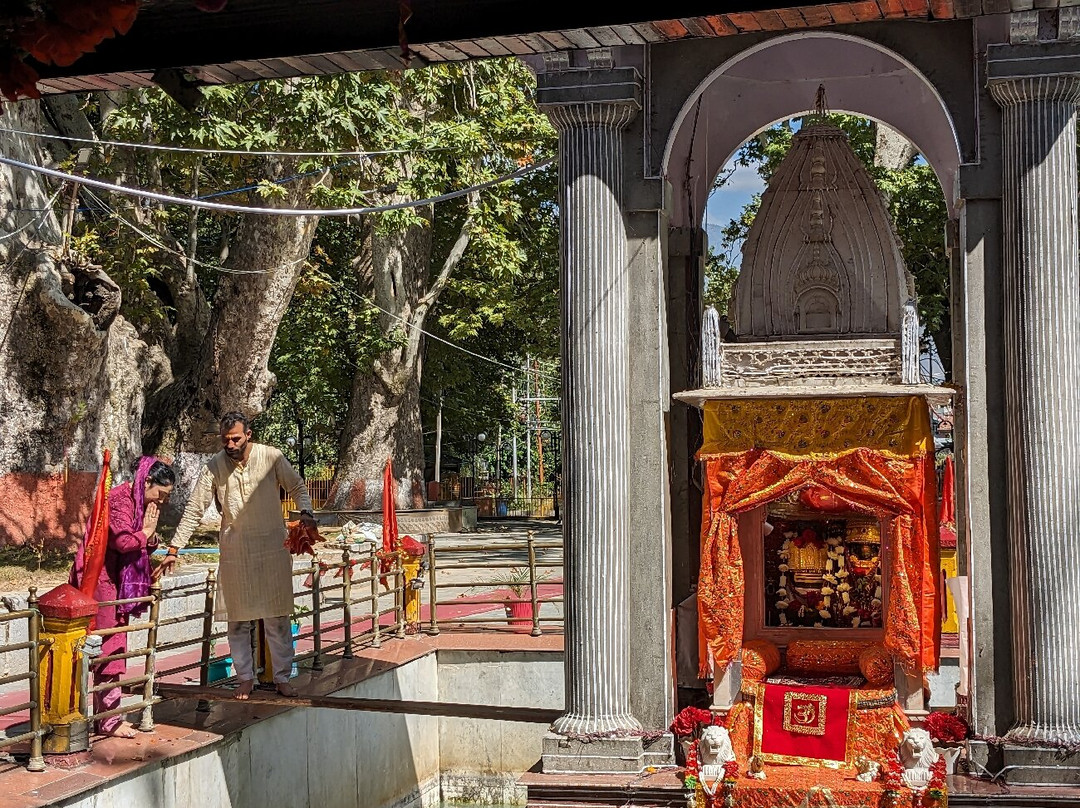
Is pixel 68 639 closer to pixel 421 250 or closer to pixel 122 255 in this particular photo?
pixel 122 255

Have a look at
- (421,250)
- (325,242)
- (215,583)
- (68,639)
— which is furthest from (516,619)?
(325,242)

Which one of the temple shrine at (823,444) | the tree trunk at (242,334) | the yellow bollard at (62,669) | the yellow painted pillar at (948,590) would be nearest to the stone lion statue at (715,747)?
the temple shrine at (823,444)

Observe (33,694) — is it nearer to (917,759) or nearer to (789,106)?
(917,759)

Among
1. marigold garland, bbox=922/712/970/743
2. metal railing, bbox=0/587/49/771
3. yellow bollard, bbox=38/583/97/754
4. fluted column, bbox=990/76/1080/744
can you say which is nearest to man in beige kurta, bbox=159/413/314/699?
yellow bollard, bbox=38/583/97/754

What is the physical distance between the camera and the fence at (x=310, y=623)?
7.50 metres

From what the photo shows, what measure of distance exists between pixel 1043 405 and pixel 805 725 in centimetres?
238

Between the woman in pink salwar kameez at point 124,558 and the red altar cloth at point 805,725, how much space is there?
3884mm

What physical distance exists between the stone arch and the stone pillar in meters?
1.35

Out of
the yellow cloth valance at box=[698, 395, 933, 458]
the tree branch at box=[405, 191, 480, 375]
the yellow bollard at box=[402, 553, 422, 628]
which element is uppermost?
the tree branch at box=[405, 191, 480, 375]

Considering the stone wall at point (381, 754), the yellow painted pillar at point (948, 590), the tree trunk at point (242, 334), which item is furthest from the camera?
the tree trunk at point (242, 334)

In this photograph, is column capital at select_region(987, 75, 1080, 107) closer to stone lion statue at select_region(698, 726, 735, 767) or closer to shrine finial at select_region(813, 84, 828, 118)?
shrine finial at select_region(813, 84, 828, 118)

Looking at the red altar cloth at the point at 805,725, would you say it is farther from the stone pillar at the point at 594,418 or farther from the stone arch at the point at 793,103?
the stone arch at the point at 793,103

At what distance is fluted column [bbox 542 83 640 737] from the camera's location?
304 inches

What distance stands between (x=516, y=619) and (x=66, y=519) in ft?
23.9
